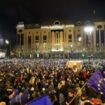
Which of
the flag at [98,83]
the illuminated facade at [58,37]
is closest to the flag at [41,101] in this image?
the flag at [98,83]

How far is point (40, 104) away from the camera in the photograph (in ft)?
24.3

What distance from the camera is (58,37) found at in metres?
115

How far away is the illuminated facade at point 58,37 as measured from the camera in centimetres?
11156

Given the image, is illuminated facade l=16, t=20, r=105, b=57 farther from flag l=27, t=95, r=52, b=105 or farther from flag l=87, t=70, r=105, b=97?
flag l=27, t=95, r=52, b=105

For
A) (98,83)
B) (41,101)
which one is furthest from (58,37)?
(41,101)

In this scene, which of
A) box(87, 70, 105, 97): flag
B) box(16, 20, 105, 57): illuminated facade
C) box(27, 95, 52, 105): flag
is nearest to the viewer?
box(27, 95, 52, 105): flag

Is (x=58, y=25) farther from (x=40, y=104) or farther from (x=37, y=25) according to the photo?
(x=40, y=104)

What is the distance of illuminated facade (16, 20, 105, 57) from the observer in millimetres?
111562

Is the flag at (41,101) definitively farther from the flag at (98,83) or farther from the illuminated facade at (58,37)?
the illuminated facade at (58,37)

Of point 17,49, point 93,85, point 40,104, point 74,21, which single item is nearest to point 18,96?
point 93,85

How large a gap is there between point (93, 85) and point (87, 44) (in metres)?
101

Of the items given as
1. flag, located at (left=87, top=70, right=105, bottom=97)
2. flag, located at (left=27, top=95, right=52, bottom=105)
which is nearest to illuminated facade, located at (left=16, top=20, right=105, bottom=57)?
flag, located at (left=87, top=70, right=105, bottom=97)

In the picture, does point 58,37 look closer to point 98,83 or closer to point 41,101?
point 98,83

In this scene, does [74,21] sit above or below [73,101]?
above
